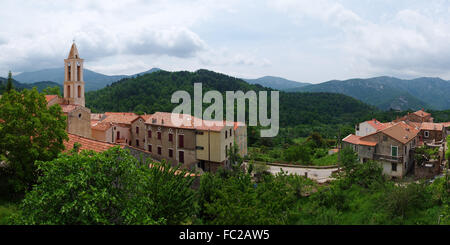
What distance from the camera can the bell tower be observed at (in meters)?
38.9

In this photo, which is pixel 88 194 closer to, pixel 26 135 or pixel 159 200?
pixel 159 200

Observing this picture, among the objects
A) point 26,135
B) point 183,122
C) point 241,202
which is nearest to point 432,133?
point 183,122

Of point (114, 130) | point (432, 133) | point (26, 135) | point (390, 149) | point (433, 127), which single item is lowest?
point (390, 149)

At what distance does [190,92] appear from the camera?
103m

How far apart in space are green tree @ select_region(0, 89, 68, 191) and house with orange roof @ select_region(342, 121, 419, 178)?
30.7 m

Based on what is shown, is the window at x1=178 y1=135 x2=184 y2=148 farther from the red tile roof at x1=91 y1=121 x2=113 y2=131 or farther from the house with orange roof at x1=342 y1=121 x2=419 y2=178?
the house with orange roof at x1=342 y1=121 x2=419 y2=178

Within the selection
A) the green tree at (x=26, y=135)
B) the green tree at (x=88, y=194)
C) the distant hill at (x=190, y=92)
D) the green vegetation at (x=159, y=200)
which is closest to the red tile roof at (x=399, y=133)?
the green vegetation at (x=159, y=200)

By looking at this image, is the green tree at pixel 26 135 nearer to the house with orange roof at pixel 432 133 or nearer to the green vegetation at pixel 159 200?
the green vegetation at pixel 159 200

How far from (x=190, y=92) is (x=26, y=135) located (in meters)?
88.4

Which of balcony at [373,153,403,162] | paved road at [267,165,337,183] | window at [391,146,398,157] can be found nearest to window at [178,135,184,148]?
paved road at [267,165,337,183]

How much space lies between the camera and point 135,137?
4191cm

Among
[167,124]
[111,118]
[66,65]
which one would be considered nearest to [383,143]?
[167,124]

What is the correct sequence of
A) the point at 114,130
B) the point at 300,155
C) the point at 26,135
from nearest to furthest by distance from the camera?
1. the point at 26,135
2. the point at 114,130
3. the point at 300,155
